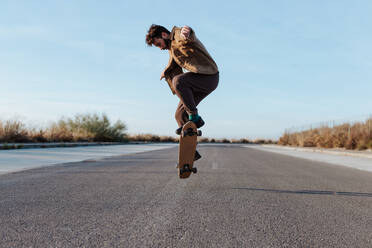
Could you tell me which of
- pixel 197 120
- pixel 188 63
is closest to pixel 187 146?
pixel 197 120

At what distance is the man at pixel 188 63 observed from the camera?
4.30 metres

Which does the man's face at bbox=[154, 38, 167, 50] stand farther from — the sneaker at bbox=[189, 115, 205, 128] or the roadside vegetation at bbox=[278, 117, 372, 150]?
the roadside vegetation at bbox=[278, 117, 372, 150]

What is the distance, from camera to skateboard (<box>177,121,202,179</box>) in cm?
449

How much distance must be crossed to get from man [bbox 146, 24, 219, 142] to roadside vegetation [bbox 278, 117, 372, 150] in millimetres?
20619

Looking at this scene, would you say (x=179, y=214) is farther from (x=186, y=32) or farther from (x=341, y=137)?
(x=341, y=137)

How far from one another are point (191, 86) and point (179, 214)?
1.66m

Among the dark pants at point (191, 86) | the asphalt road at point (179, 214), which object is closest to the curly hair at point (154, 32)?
the dark pants at point (191, 86)

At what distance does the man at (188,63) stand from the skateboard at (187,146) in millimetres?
138

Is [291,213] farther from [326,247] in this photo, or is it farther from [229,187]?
[229,187]

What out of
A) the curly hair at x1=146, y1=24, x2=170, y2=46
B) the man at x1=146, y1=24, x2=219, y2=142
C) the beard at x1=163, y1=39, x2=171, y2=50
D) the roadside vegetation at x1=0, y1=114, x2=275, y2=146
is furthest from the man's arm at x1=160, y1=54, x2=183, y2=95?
the roadside vegetation at x1=0, y1=114, x2=275, y2=146

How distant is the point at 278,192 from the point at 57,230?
153 inches

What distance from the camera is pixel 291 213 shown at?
4.33 meters

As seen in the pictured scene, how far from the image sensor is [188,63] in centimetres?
439

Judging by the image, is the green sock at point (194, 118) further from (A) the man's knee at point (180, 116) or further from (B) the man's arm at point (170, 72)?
(B) the man's arm at point (170, 72)
